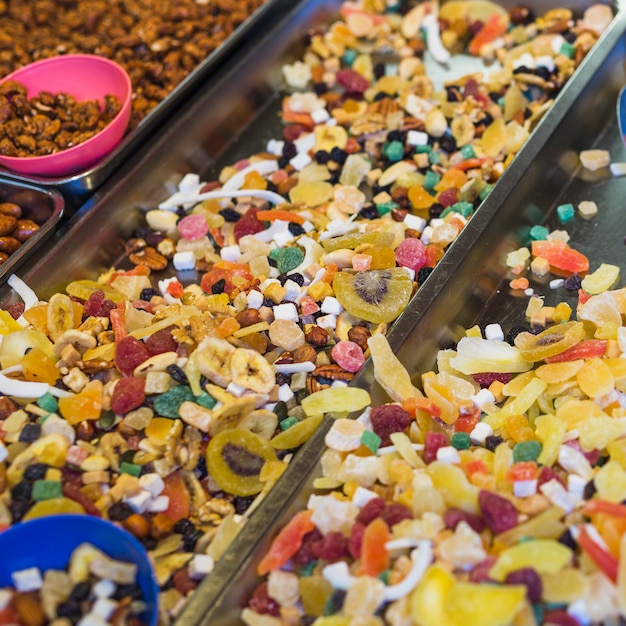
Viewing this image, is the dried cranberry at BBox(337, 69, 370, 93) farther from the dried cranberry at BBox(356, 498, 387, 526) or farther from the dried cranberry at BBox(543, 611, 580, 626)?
the dried cranberry at BBox(543, 611, 580, 626)

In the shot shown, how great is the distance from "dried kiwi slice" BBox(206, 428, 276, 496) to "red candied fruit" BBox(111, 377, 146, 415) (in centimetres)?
19

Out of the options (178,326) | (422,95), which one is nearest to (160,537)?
(178,326)

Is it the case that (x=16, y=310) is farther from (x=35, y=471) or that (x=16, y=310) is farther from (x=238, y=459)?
(x=238, y=459)

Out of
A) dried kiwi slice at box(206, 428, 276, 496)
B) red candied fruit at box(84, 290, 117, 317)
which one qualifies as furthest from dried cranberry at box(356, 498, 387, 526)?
red candied fruit at box(84, 290, 117, 317)

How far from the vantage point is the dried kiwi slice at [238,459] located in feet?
4.95

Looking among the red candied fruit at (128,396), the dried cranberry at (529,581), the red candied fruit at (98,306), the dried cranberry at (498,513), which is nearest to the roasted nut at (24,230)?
the red candied fruit at (98,306)

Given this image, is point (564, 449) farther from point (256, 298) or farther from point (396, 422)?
point (256, 298)

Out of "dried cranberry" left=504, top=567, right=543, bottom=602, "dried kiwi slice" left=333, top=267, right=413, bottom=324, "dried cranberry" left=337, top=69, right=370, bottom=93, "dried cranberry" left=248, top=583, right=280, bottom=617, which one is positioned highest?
"dried cranberry" left=337, top=69, right=370, bottom=93

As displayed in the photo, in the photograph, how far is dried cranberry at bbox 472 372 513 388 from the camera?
1.71 metres

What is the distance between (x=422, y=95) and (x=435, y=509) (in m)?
1.49

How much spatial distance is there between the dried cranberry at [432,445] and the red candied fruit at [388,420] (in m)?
0.07

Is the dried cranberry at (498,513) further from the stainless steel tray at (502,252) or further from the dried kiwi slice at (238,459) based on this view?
the dried kiwi slice at (238,459)

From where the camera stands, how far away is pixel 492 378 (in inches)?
67.6

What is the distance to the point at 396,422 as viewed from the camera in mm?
1539
